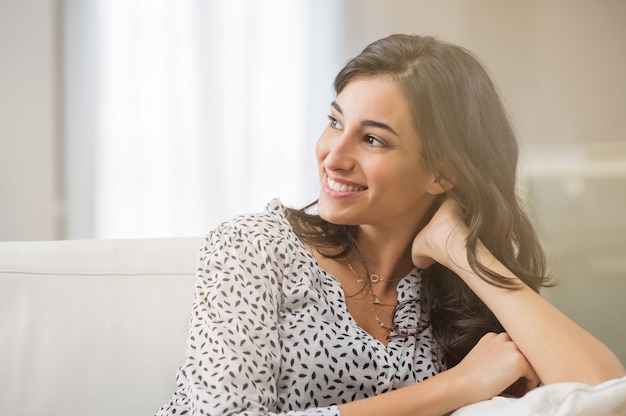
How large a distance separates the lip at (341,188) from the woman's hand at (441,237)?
18 cm

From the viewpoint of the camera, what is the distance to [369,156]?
4.76 ft

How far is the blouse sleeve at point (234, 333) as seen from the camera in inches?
47.1

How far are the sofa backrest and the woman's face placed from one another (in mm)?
437

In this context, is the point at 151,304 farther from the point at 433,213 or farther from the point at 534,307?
the point at 534,307

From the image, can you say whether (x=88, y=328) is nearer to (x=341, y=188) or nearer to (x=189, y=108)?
(x=341, y=188)

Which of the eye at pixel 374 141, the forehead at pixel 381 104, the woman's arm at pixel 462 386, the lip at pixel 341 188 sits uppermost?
the forehead at pixel 381 104

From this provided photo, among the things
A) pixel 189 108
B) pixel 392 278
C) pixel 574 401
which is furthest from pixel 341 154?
pixel 189 108

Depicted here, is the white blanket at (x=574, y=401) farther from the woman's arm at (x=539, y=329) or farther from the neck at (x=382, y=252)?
the neck at (x=382, y=252)

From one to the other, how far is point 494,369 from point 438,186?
41cm

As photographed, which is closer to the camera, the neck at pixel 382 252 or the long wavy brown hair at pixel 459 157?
the long wavy brown hair at pixel 459 157

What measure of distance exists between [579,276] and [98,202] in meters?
1.93

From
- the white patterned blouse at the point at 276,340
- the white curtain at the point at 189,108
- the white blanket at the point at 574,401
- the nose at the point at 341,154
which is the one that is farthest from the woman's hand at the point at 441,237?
the white curtain at the point at 189,108

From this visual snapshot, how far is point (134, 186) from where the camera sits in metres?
2.95

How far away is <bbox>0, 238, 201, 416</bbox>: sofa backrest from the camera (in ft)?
4.97
